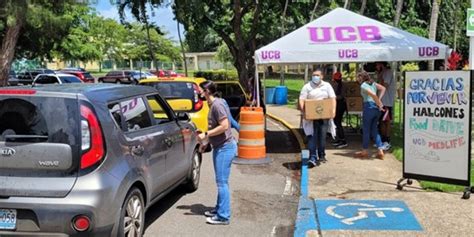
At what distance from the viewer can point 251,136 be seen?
34.5ft

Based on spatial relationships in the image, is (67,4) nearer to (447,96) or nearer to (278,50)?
(278,50)

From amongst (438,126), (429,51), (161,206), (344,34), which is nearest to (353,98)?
(344,34)

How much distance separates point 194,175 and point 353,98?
7362 mm

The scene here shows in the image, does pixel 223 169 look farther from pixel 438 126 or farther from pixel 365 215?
pixel 438 126

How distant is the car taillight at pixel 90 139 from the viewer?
4726 mm

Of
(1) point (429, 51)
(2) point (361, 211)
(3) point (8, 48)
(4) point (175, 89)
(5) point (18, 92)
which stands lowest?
(2) point (361, 211)

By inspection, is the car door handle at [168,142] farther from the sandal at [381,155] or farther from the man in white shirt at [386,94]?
the man in white shirt at [386,94]

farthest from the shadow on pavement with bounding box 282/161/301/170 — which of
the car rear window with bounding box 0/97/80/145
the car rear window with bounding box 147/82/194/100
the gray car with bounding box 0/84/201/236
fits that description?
the car rear window with bounding box 0/97/80/145

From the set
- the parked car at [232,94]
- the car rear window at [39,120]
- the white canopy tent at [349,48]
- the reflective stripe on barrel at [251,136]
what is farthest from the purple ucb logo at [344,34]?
the car rear window at [39,120]

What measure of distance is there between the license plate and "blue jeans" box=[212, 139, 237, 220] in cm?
240

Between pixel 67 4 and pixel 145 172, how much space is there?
25.4 meters

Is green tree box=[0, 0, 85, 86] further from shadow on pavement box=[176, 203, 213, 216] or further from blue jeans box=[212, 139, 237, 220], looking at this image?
blue jeans box=[212, 139, 237, 220]

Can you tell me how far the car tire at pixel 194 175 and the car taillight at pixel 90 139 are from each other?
297 cm

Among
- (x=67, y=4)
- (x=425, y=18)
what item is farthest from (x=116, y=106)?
(x=425, y=18)
